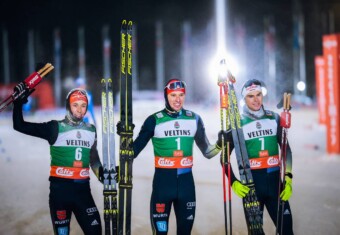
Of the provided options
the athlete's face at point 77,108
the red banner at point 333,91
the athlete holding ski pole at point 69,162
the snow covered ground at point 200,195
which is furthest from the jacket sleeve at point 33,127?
the red banner at point 333,91

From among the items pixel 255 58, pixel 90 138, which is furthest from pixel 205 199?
pixel 255 58

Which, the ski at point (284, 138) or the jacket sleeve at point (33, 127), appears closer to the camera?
the jacket sleeve at point (33, 127)

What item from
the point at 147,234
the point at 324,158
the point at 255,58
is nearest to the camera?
the point at 147,234

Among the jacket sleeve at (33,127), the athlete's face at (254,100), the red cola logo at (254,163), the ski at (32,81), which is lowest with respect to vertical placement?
the red cola logo at (254,163)

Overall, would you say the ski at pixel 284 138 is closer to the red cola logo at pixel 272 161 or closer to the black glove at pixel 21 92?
the red cola logo at pixel 272 161

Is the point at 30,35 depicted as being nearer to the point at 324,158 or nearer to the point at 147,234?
the point at 324,158

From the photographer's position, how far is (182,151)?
15.1 ft

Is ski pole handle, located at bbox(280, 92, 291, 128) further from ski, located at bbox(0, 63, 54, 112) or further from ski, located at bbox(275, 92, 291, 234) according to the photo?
ski, located at bbox(0, 63, 54, 112)

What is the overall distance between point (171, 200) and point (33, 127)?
1.68m

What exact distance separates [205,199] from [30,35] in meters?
38.6

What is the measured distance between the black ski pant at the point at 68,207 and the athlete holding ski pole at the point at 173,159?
67 cm

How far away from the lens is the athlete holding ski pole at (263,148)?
4.55 m

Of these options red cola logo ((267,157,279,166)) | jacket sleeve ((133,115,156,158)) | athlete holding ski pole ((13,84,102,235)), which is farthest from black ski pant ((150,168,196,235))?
red cola logo ((267,157,279,166))

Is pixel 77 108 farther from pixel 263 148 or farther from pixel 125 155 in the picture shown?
pixel 263 148
